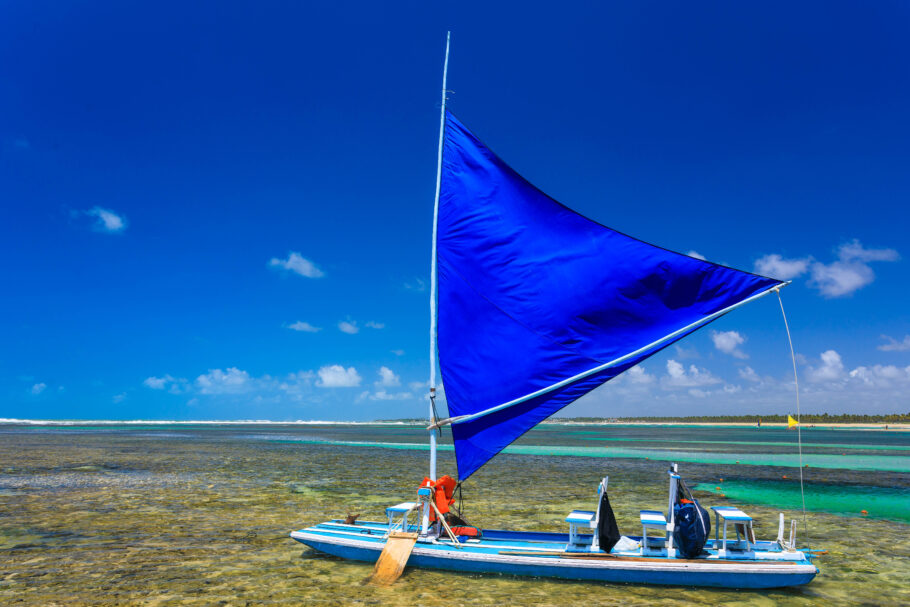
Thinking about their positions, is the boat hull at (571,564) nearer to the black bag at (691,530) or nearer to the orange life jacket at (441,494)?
the black bag at (691,530)

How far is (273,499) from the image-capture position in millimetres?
18750

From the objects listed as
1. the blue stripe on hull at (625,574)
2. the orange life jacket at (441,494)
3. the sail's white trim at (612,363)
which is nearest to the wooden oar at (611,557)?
the blue stripe on hull at (625,574)

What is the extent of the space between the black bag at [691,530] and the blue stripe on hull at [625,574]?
0.41 meters

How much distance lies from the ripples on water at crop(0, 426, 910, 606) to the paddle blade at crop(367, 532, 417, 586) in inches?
8.2

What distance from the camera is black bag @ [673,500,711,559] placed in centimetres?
938

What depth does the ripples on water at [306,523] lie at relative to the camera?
31.0 ft

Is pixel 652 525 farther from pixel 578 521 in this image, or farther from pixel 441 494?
pixel 441 494

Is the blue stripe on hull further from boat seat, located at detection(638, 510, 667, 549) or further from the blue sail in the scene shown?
the blue sail

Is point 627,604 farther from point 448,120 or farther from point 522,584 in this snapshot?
point 448,120

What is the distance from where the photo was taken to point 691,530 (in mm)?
9438

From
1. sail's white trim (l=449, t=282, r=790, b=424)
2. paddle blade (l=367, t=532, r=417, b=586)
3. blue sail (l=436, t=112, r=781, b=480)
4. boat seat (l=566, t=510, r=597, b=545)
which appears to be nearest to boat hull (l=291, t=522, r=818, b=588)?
paddle blade (l=367, t=532, r=417, b=586)

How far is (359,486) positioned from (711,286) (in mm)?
16440

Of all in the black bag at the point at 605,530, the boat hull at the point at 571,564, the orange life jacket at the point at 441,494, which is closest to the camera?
the boat hull at the point at 571,564

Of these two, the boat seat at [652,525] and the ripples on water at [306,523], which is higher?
the boat seat at [652,525]
